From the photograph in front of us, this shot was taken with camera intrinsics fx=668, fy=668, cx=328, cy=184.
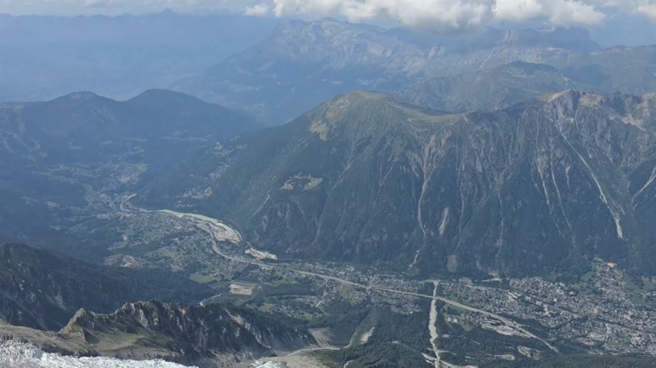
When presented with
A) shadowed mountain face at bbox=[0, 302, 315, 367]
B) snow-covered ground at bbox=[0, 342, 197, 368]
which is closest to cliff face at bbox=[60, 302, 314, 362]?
shadowed mountain face at bbox=[0, 302, 315, 367]

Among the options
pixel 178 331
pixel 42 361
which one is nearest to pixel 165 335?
pixel 178 331

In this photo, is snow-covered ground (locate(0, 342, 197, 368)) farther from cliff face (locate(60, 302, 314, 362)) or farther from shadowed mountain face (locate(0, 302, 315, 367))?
cliff face (locate(60, 302, 314, 362))

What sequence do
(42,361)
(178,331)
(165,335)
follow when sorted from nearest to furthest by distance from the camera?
(42,361), (165,335), (178,331)

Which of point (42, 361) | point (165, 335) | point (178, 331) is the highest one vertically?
point (42, 361)

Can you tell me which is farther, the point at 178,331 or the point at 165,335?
the point at 178,331

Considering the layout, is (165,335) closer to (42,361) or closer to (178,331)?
(178,331)

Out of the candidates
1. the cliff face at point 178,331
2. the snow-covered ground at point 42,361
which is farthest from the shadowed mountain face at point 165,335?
the snow-covered ground at point 42,361

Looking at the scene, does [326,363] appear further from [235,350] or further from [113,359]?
[113,359]

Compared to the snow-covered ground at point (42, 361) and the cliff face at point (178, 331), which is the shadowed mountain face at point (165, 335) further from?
the snow-covered ground at point (42, 361)
